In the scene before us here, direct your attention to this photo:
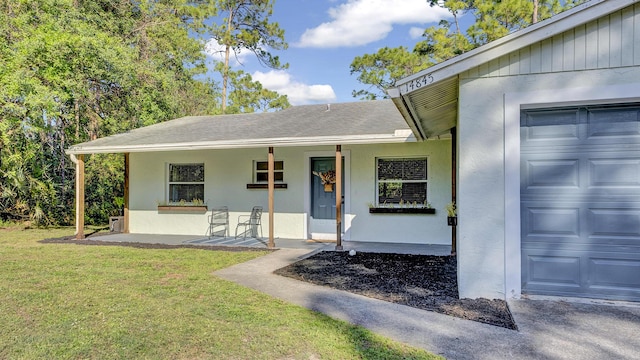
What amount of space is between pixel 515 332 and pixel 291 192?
6.80 metres

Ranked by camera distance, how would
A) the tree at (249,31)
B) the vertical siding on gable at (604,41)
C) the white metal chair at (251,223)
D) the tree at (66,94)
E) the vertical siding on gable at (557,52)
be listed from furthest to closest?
the tree at (249,31) < the tree at (66,94) < the white metal chair at (251,223) < the vertical siding on gable at (557,52) < the vertical siding on gable at (604,41)

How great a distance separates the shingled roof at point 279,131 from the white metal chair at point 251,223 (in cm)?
201

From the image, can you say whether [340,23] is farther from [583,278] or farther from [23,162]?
[583,278]

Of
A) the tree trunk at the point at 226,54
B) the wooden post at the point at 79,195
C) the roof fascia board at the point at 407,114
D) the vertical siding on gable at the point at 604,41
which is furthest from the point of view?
the tree trunk at the point at 226,54

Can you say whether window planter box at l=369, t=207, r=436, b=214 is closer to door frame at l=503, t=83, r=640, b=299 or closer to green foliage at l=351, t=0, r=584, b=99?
door frame at l=503, t=83, r=640, b=299

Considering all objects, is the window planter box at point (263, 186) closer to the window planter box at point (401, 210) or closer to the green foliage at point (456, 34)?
the window planter box at point (401, 210)

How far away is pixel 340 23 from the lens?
29.5 meters

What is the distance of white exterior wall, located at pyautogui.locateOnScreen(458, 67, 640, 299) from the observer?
13.8ft

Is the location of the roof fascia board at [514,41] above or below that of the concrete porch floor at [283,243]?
above

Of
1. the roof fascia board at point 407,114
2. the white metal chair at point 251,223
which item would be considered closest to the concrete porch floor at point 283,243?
the white metal chair at point 251,223

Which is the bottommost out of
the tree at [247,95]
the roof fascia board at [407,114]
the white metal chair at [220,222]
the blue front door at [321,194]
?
the white metal chair at [220,222]

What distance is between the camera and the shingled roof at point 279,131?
25.5 ft

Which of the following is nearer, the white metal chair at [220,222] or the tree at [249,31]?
the white metal chair at [220,222]

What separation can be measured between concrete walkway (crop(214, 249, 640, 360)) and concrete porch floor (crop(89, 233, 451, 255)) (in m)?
3.37
